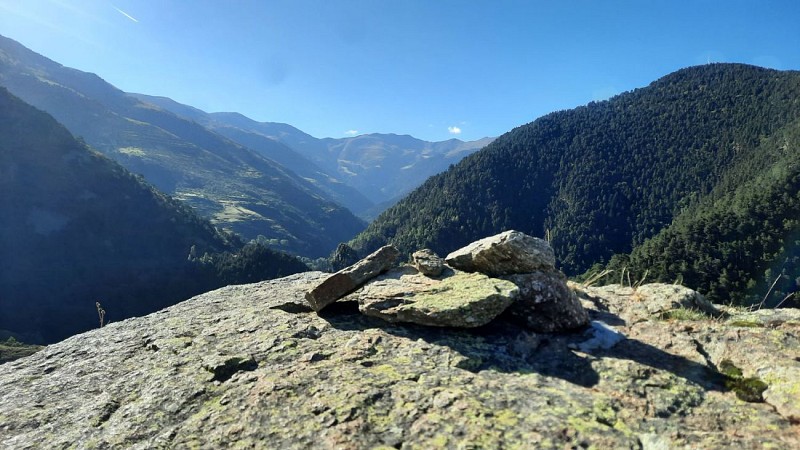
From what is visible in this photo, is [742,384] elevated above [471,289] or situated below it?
below

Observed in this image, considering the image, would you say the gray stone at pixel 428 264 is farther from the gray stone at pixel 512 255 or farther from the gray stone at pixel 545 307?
the gray stone at pixel 545 307

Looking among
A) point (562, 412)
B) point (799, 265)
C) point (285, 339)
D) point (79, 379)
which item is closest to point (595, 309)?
point (562, 412)

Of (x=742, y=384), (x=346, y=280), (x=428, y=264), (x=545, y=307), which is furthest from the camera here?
(x=428, y=264)

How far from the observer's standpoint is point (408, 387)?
8922 mm

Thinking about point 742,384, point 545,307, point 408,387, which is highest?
point 545,307

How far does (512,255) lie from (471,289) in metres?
1.77

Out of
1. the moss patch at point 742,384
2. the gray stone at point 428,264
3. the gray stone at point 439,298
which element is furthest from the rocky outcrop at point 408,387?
the gray stone at point 428,264

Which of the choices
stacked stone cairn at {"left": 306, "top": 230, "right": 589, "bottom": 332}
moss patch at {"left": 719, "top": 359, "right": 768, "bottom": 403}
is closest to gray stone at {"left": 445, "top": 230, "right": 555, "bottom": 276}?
stacked stone cairn at {"left": 306, "top": 230, "right": 589, "bottom": 332}

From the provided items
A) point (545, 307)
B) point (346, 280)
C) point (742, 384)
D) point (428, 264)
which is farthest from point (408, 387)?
point (742, 384)

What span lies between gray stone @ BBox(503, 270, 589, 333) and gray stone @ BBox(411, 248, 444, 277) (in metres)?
2.91

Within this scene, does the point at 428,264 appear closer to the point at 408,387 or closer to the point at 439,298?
the point at 439,298

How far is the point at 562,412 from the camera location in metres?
7.87

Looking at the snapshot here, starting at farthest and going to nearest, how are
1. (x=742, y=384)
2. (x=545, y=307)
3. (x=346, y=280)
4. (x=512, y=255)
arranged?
(x=346, y=280)
(x=512, y=255)
(x=545, y=307)
(x=742, y=384)

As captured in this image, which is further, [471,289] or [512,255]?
[512,255]
